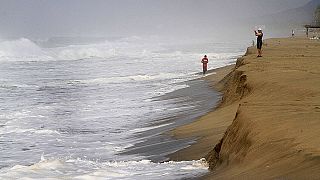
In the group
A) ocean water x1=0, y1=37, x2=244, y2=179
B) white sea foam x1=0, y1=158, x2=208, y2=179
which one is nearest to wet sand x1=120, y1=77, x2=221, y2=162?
ocean water x1=0, y1=37, x2=244, y2=179

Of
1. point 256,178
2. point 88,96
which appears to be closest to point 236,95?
point 256,178

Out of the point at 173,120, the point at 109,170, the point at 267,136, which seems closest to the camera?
the point at 267,136

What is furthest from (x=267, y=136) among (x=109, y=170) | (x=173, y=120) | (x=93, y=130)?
(x=93, y=130)

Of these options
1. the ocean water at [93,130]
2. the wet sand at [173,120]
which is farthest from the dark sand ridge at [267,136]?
the ocean water at [93,130]

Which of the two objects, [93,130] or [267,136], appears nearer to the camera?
[267,136]

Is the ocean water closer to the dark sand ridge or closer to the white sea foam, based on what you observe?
the white sea foam

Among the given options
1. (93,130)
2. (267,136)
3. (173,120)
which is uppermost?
(267,136)

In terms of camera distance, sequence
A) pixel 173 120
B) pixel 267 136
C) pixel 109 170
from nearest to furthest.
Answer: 1. pixel 267 136
2. pixel 109 170
3. pixel 173 120

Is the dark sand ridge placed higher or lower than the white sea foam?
higher

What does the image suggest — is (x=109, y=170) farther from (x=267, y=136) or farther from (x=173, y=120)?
(x=173, y=120)

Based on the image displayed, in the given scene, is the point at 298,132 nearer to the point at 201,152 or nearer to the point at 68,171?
the point at 201,152

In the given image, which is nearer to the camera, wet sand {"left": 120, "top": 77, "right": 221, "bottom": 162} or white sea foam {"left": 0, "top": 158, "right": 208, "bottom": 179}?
white sea foam {"left": 0, "top": 158, "right": 208, "bottom": 179}

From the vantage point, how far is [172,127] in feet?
41.6

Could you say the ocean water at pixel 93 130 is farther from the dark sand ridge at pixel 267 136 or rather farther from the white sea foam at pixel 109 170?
the dark sand ridge at pixel 267 136
